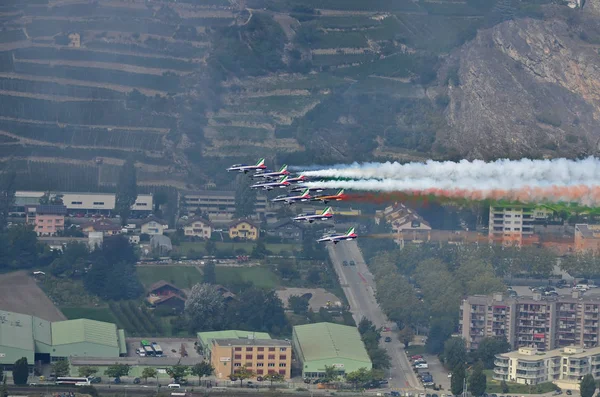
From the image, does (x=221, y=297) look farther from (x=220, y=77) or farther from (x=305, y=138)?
(x=220, y=77)

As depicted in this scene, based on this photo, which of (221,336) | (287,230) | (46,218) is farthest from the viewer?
(46,218)

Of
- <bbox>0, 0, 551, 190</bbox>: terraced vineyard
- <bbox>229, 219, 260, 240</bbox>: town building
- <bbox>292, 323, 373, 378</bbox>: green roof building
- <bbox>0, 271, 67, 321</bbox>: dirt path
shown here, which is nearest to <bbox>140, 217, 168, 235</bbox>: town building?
<bbox>229, 219, 260, 240</bbox>: town building

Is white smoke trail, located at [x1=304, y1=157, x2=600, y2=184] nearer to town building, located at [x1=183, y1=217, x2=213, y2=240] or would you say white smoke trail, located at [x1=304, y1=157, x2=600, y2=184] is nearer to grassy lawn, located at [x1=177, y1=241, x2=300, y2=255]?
grassy lawn, located at [x1=177, y1=241, x2=300, y2=255]

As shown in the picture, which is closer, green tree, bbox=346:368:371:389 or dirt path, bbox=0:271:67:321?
green tree, bbox=346:368:371:389

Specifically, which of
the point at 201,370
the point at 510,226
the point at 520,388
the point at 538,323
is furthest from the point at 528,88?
the point at 201,370

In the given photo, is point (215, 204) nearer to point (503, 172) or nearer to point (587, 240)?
point (587, 240)

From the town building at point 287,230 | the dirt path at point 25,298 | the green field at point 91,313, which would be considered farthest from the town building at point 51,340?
the town building at point 287,230
